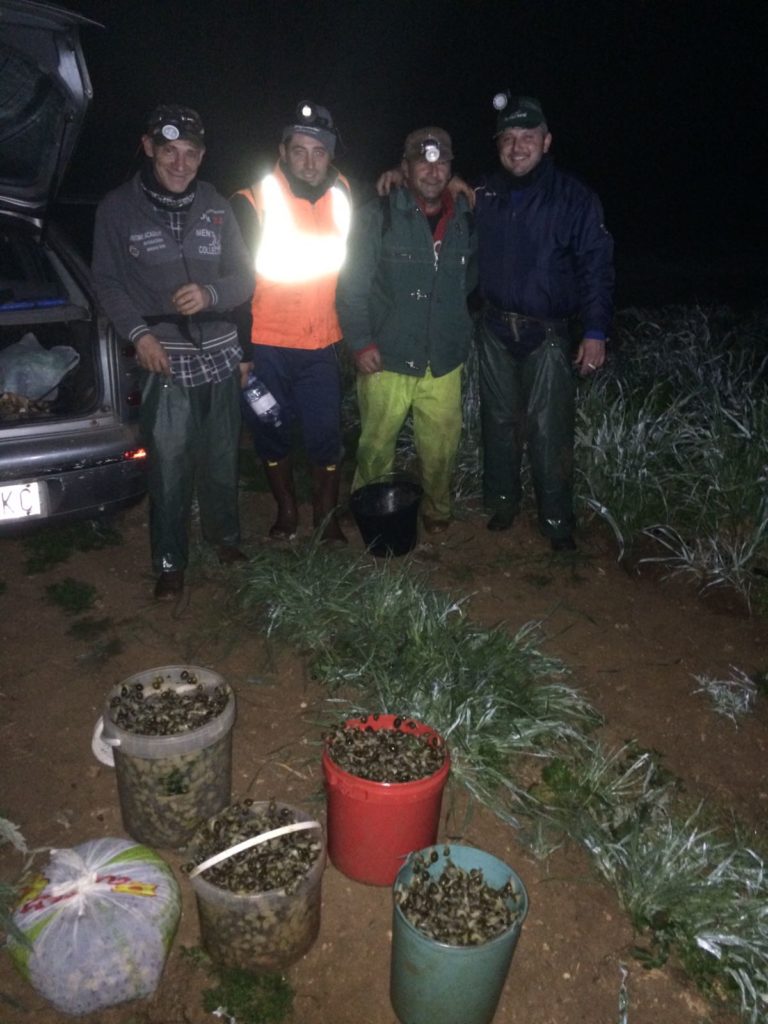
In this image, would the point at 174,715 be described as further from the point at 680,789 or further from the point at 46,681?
the point at 680,789

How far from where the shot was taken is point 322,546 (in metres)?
4.77

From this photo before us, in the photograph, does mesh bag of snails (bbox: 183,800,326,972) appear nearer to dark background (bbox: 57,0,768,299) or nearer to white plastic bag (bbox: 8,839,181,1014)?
white plastic bag (bbox: 8,839,181,1014)

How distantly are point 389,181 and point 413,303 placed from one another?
636mm

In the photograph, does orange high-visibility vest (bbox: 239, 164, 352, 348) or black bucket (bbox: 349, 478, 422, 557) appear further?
black bucket (bbox: 349, 478, 422, 557)

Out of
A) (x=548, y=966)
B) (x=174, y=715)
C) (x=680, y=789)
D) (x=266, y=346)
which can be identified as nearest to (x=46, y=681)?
(x=174, y=715)

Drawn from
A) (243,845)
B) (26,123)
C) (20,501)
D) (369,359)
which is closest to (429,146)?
(369,359)

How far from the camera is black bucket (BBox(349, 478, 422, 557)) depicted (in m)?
4.52

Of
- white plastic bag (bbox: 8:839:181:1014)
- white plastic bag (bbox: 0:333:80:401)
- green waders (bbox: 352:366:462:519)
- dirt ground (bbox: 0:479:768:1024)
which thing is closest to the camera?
white plastic bag (bbox: 8:839:181:1014)

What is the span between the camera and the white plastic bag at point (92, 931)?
2.21 meters

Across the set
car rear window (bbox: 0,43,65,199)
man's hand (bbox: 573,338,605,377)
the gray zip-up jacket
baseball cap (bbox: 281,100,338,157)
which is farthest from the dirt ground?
baseball cap (bbox: 281,100,338,157)

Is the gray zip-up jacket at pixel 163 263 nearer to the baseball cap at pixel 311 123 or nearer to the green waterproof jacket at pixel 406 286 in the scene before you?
the baseball cap at pixel 311 123

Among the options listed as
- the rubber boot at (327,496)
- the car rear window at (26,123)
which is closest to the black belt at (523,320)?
the rubber boot at (327,496)

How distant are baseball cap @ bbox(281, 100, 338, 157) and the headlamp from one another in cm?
45

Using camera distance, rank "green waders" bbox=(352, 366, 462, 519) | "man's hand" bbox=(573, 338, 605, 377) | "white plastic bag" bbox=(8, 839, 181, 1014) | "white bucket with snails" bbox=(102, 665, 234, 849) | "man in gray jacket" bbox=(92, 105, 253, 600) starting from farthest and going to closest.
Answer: "green waders" bbox=(352, 366, 462, 519)
"man's hand" bbox=(573, 338, 605, 377)
"man in gray jacket" bbox=(92, 105, 253, 600)
"white bucket with snails" bbox=(102, 665, 234, 849)
"white plastic bag" bbox=(8, 839, 181, 1014)
